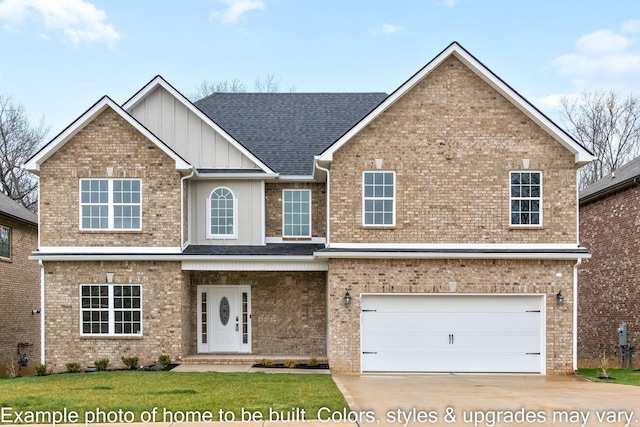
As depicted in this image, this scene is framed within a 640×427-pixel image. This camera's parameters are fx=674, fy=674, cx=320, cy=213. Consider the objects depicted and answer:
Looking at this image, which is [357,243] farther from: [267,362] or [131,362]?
[131,362]

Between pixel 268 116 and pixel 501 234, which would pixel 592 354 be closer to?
pixel 501 234

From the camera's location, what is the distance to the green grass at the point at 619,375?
16.8 m

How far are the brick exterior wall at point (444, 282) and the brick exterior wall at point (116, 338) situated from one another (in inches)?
176

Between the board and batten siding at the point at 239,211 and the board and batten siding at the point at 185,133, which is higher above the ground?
the board and batten siding at the point at 185,133

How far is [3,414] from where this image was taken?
1096cm

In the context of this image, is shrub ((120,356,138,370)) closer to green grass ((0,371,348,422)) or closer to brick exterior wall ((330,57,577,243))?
green grass ((0,371,348,422))

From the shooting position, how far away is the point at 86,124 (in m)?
19.0

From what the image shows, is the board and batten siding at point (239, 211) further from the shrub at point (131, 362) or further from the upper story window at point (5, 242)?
the upper story window at point (5, 242)

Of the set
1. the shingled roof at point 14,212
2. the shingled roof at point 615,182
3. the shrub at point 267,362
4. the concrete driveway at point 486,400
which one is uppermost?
the shingled roof at point 615,182

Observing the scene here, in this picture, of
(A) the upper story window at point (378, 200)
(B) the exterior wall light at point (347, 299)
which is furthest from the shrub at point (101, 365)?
(A) the upper story window at point (378, 200)

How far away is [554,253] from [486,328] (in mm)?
2694

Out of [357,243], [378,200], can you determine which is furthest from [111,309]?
[378,200]

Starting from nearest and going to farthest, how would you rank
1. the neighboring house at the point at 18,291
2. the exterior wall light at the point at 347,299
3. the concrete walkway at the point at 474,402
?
the concrete walkway at the point at 474,402, the exterior wall light at the point at 347,299, the neighboring house at the point at 18,291

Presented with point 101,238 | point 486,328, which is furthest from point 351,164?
point 101,238
